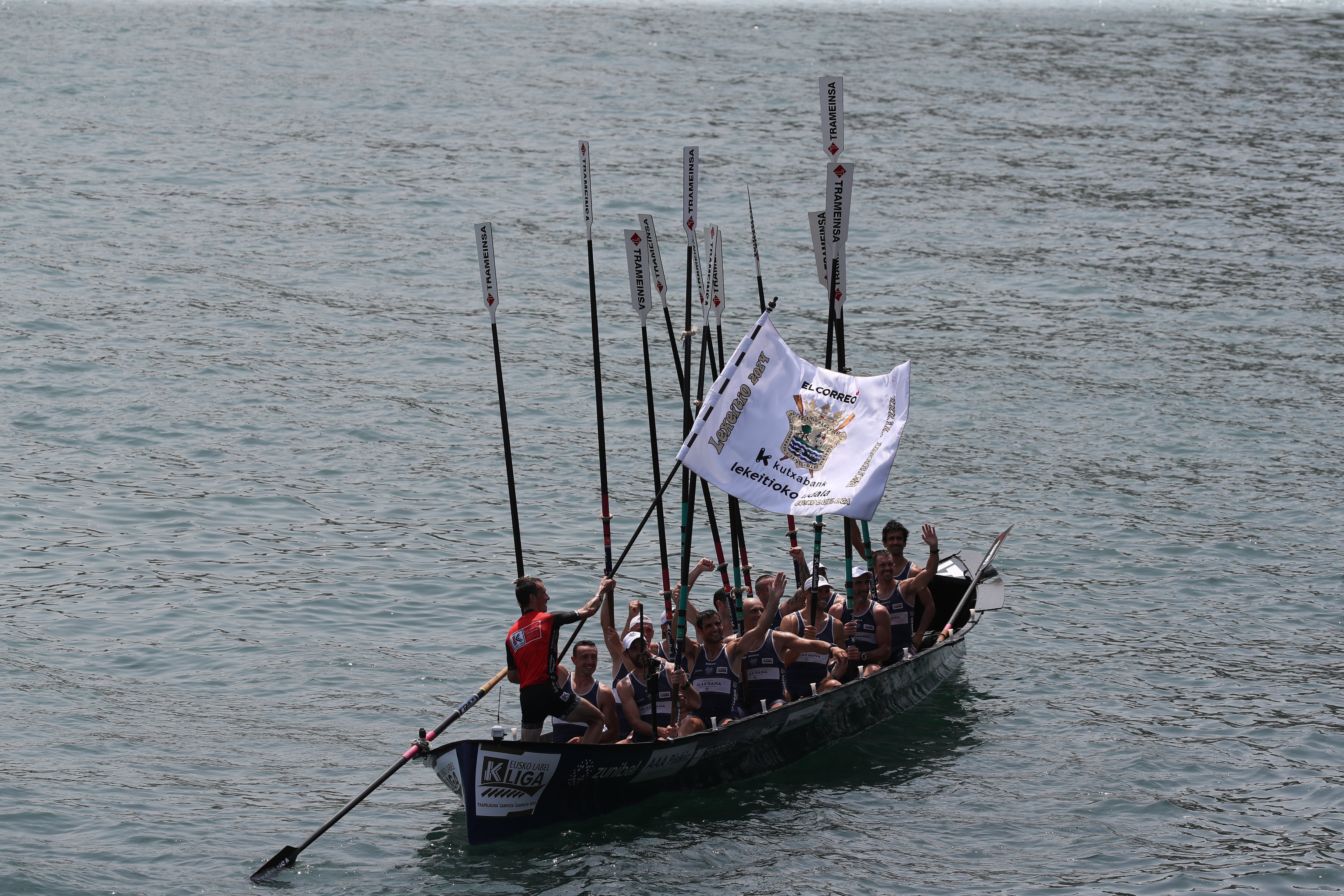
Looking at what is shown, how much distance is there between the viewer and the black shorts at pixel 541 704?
14344 mm

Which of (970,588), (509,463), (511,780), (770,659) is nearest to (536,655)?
(511,780)

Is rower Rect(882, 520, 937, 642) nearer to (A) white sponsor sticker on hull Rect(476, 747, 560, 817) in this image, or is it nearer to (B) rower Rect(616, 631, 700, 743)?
(B) rower Rect(616, 631, 700, 743)

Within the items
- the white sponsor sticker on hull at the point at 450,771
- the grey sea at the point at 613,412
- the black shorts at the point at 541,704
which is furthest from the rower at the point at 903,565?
the white sponsor sticker on hull at the point at 450,771

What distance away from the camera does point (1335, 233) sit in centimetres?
3662

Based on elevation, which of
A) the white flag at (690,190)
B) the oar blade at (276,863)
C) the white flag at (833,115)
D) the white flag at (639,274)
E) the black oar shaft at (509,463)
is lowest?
the oar blade at (276,863)

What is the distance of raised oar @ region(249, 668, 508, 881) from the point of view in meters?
13.5

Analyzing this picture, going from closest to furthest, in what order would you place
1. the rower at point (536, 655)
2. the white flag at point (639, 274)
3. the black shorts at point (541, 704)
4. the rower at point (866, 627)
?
1. the rower at point (536, 655)
2. the black shorts at point (541, 704)
3. the white flag at point (639, 274)
4. the rower at point (866, 627)

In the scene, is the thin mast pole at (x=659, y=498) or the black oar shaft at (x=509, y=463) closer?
the black oar shaft at (x=509, y=463)

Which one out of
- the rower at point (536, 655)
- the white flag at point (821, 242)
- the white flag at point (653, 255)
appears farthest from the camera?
the white flag at point (821, 242)

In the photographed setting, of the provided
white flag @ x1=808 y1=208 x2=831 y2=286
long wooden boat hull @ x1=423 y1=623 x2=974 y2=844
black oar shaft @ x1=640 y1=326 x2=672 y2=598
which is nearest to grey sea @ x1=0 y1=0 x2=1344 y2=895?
long wooden boat hull @ x1=423 y1=623 x2=974 y2=844

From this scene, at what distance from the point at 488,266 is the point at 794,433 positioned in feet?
11.4

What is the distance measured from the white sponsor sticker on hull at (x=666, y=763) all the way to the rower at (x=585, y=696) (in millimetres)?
494

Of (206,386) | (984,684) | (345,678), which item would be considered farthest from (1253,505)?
(206,386)

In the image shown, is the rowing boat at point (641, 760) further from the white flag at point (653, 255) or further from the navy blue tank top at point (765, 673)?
the white flag at point (653, 255)
